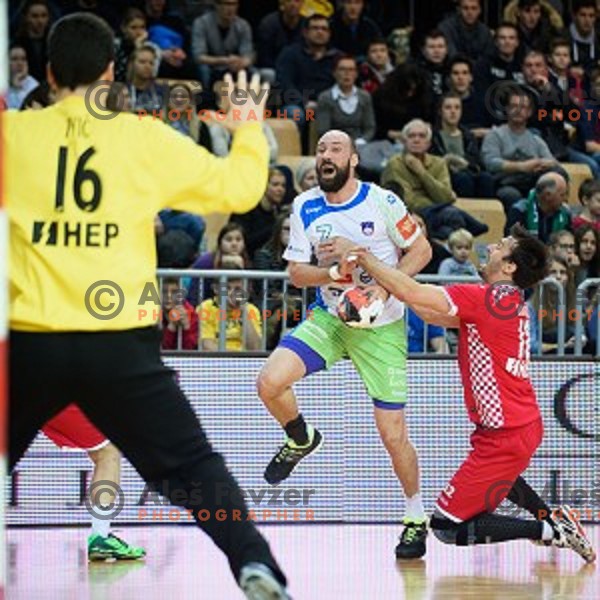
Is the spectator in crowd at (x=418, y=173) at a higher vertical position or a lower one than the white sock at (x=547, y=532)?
higher

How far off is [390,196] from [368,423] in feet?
7.08

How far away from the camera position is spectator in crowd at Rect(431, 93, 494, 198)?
53.1 ft

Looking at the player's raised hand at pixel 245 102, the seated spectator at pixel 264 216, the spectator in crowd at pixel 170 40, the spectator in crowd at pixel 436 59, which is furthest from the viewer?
the spectator in crowd at pixel 436 59

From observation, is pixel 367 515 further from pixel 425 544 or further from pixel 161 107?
pixel 161 107

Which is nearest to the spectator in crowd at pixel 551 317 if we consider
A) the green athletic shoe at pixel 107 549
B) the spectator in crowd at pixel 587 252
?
the spectator in crowd at pixel 587 252

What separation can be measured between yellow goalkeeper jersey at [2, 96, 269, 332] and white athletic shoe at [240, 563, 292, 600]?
100 centimetres

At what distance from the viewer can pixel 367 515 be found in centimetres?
1193

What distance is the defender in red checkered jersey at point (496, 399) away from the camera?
9641mm

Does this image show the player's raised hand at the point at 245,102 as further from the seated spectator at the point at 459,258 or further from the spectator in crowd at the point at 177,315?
the seated spectator at the point at 459,258

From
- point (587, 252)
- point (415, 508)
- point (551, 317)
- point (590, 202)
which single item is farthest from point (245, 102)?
point (590, 202)

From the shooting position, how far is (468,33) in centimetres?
1805

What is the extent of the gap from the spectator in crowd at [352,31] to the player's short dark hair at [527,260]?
27.8ft

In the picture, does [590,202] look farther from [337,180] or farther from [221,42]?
[337,180]

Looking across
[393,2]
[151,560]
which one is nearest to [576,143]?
[393,2]
